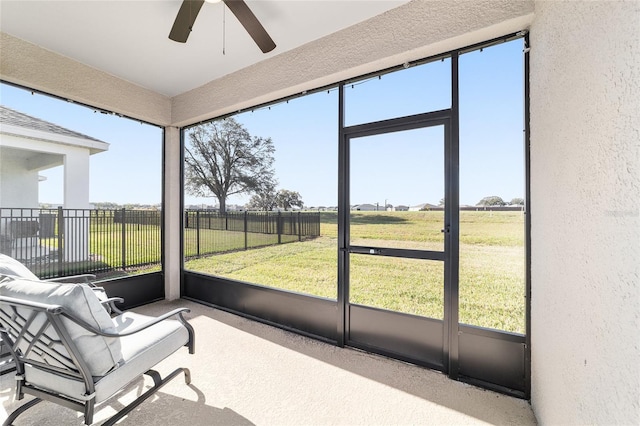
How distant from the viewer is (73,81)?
112 inches

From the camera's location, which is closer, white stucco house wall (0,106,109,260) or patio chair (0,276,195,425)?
patio chair (0,276,195,425)

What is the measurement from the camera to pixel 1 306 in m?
1.45

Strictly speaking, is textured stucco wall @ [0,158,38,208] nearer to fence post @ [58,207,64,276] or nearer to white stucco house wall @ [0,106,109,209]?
white stucco house wall @ [0,106,109,209]

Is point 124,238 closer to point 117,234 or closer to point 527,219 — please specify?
point 117,234

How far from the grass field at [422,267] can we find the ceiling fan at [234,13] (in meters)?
1.66

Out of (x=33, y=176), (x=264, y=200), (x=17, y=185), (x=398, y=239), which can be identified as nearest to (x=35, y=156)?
(x=33, y=176)

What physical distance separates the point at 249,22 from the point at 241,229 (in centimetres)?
241

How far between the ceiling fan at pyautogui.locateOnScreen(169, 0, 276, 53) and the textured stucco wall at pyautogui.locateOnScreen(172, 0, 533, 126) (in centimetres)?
67

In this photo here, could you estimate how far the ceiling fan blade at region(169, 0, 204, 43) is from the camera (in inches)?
67.2

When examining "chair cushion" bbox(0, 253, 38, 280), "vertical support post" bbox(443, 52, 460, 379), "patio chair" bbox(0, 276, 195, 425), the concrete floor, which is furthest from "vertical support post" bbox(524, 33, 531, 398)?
"chair cushion" bbox(0, 253, 38, 280)

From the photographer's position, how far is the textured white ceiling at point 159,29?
6.94 ft

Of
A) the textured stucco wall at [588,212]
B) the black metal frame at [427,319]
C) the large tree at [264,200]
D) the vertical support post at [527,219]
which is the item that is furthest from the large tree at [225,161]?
the textured stucco wall at [588,212]

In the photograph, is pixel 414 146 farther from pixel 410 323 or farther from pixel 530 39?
pixel 410 323

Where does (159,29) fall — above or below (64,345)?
above
